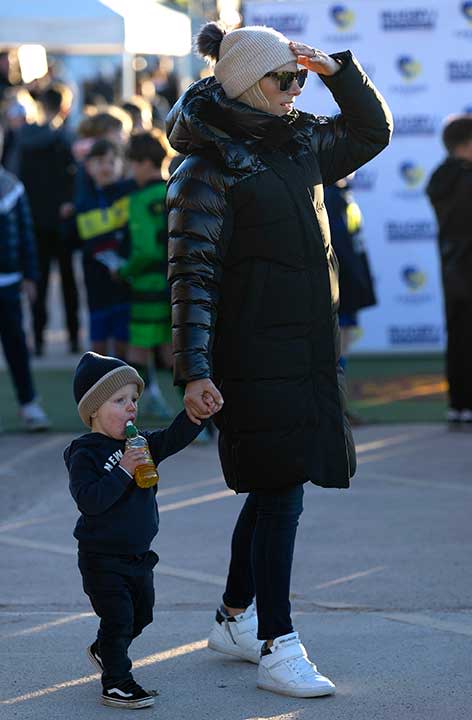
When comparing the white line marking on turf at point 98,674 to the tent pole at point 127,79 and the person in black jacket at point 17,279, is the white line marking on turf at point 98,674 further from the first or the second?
the tent pole at point 127,79

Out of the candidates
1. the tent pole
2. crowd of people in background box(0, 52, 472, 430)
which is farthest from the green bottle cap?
the tent pole

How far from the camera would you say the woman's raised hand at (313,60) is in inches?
178

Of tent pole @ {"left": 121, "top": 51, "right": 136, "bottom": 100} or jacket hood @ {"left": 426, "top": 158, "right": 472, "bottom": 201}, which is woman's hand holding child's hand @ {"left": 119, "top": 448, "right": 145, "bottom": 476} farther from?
tent pole @ {"left": 121, "top": 51, "right": 136, "bottom": 100}

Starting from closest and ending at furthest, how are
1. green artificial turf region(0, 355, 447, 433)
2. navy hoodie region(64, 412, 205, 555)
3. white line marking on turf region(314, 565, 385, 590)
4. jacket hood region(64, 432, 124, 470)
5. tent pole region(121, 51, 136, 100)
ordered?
navy hoodie region(64, 412, 205, 555) < jacket hood region(64, 432, 124, 470) < white line marking on turf region(314, 565, 385, 590) < green artificial turf region(0, 355, 447, 433) < tent pole region(121, 51, 136, 100)

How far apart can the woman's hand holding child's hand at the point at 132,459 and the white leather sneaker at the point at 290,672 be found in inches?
27.6

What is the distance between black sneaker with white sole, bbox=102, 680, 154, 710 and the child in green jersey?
4719 mm

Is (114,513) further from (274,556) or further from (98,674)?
(98,674)

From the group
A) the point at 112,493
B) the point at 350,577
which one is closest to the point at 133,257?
the point at 350,577

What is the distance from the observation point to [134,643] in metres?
5.01

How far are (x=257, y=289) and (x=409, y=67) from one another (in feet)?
Result: 26.4

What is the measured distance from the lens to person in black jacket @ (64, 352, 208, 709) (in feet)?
14.3

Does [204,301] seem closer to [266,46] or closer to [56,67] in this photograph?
[266,46]

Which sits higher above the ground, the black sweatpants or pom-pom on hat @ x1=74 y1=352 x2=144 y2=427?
pom-pom on hat @ x1=74 y1=352 x2=144 y2=427

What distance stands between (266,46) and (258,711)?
6.35 ft
